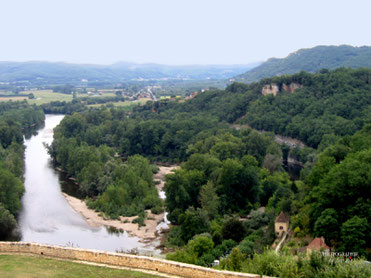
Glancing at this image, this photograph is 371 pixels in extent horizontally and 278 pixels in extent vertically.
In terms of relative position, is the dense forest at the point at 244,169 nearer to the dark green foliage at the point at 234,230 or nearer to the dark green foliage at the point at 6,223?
the dark green foliage at the point at 234,230

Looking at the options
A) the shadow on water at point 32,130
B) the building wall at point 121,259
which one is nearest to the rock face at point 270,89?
the shadow on water at point 32,130

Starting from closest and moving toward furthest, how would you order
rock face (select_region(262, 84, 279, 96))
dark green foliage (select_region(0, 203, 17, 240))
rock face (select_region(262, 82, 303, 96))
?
dark green foliage (select_region(0, 203, 17, 240)) < rock face (select_region(262, 82, 303, 96)) < rock face (select_region(262, 84, 279, 96))

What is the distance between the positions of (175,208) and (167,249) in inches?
313

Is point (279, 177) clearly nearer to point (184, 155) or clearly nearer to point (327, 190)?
point (327, 190)

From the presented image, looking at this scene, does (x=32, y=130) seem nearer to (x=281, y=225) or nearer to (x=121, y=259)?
(x=281, y=225)

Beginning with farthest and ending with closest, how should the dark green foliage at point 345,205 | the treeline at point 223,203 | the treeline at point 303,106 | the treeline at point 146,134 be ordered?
the treeline at point 146,134
the treeline at point 303,106
the treeline at point 223,203
the dark green foliage at point 345,205

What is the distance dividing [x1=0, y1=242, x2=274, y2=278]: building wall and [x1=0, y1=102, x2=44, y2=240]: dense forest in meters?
23.7

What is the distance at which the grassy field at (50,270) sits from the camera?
19081 millimetres

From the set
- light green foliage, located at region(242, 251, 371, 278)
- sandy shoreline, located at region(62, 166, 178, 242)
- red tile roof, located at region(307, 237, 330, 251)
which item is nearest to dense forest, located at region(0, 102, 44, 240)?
sandy shoreline, located at region(62, 166, 178, 242)

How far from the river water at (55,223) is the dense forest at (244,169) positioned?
3576mm

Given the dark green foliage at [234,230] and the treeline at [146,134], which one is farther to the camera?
the treeline at [146,134]

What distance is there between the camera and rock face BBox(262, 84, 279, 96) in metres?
105

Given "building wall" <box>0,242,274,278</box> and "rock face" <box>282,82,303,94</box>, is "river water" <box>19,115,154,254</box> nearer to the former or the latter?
"building wall" <box>0,242,274,278</box>

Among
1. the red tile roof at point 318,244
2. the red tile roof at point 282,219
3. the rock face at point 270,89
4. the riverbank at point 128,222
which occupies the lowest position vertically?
the riverbank at point 128,222
